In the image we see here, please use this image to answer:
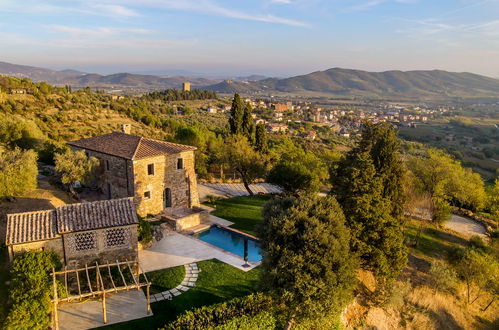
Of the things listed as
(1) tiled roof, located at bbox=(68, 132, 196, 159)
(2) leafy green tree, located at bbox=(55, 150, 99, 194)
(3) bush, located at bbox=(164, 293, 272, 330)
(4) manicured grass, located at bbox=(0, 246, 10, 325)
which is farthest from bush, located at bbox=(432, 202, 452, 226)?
(4) manicured grass, located at bbox=(0, 246, 10, 325)

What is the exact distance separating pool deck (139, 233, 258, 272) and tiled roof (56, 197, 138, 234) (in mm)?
2915

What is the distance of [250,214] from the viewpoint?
82.3ft

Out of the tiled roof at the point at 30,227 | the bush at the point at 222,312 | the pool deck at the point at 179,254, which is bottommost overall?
the pool deck at the point at 179,254

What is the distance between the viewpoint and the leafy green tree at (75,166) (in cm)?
2102

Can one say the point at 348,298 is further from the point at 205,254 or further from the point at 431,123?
the point at 431,123

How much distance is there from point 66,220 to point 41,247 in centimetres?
131

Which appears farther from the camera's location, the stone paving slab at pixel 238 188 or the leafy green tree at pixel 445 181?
the stone paving slab at pixel 238 188

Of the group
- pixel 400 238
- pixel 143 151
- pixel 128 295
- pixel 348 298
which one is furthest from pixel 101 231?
pixel 400 238

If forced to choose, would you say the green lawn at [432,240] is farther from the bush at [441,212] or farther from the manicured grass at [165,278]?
the manicured grass at [165,278]

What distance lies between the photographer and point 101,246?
14.3 metres

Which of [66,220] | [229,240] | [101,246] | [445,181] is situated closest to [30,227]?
[66,220]

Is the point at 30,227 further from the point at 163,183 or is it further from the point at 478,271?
the point at 478,271

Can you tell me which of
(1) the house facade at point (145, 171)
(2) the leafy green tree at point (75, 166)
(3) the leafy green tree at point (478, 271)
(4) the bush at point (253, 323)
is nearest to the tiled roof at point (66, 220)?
(4) the bush at point (253, 323)

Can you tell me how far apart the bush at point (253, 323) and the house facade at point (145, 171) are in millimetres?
11908
